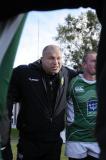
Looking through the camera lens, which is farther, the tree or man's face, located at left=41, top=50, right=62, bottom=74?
the tree

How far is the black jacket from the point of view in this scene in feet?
20.2

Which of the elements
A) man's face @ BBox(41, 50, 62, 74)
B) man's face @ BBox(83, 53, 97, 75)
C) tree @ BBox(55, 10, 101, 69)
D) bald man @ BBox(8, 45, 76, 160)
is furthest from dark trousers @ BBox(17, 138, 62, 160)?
tree @ BBox(55, 10, 101, 69)

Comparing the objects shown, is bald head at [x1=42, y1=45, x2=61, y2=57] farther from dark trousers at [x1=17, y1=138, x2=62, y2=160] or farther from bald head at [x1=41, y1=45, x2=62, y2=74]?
dark trousers at [x1=17, y1=138, x2=62, y2=160]

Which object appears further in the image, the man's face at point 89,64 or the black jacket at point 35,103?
the man's face at point 89,64

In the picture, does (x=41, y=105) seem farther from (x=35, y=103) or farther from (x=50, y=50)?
(x=50, y=50)

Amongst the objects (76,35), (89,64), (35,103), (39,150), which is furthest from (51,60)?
(76,35)

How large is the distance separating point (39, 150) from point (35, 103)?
50cm

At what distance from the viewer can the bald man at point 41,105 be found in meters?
6.16

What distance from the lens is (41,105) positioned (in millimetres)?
6160

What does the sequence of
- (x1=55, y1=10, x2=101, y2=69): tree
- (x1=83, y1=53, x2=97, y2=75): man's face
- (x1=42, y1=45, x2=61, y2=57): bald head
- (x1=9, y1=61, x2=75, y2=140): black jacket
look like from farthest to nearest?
(x1=55, y1=10, x2=101, y2=69): tree, (x1=83, y1=53, x2=97, y2=75): man's face, (x1=42, y1=45, x2=61, y2=57): bald head, (x1=9, y1=61, x2=75, y2=140): black jacket

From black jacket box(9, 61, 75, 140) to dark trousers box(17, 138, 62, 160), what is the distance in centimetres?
8

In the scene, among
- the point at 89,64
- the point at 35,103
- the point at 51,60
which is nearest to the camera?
the point at 35,103

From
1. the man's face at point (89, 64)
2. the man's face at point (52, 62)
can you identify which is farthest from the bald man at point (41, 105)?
the man's face at point (89, 64)

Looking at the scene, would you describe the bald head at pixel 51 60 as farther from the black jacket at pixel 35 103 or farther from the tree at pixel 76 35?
the tree at pixel 76 35
